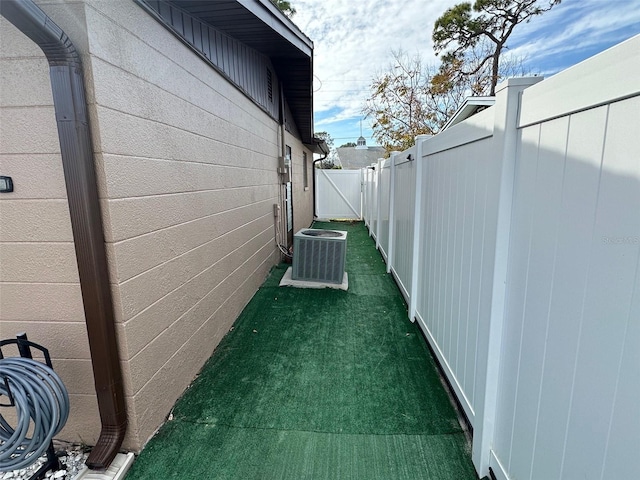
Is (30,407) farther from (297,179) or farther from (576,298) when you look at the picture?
(297,179)

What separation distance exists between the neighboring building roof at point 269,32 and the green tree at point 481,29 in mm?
11176

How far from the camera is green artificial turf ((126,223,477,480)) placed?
1.80 meters

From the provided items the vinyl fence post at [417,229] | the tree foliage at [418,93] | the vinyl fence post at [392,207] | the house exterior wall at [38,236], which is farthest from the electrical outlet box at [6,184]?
the tree foliage at [418,93]

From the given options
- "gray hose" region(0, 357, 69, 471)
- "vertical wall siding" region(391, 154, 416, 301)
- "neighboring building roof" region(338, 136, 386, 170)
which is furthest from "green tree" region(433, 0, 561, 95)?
"gray hose" region(0, 357, 69, 471)

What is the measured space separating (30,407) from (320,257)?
11.3 ft

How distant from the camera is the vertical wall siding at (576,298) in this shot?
0.91m

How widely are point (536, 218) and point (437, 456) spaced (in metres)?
1.38

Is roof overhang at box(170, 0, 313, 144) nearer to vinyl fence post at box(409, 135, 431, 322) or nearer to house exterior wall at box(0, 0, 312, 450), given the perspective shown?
house exterior wall at box(0, 0, 312, 450)

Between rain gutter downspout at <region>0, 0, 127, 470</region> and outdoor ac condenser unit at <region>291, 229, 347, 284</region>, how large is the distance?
10.0 feet

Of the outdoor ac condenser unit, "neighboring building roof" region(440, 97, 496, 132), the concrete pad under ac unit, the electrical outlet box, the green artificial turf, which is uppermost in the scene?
"neighboring building roof" region(440, 97, 496, 132)

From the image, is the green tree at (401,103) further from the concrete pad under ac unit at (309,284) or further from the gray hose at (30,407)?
the gray hose at (30,407)

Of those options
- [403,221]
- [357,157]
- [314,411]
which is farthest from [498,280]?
[357,157]

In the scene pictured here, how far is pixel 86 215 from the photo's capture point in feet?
5.28

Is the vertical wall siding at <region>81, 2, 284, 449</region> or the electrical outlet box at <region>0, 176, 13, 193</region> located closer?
the electrical outlet box at <region>0, 176, 13, 193</region>
